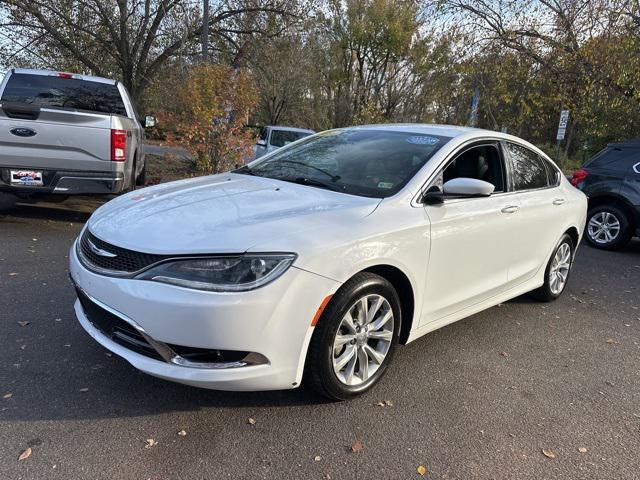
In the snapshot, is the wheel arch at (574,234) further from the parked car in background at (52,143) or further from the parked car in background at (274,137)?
the parked car in background at (274,137)

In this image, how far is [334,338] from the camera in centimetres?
280

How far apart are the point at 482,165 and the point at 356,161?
3.56 feet

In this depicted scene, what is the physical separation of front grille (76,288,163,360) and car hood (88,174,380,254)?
38 centimetres

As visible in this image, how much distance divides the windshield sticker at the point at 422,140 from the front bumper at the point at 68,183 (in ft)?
13.3

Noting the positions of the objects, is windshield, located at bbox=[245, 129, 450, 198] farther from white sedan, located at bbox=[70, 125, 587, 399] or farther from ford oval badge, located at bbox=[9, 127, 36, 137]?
ford oval badge, located at bbox=[9, 127, 36, 137]

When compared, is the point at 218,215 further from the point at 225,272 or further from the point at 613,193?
the point at 613,193

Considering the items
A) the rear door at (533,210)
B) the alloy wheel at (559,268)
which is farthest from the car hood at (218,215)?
the alloy wheel at (559,268)

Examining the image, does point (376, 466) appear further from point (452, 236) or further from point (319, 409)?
point (452, 236)

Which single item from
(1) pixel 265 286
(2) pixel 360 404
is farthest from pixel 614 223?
(1) pixel 265 286

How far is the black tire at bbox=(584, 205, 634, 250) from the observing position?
8.38 metres

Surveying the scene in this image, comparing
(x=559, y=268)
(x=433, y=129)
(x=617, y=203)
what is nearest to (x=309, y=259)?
(x=433, y=129)

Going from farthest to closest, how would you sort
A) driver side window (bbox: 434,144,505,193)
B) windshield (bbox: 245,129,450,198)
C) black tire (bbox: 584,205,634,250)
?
black tire (bbox: 584,205,634,250), driver side window (bbox: 434,144,505,193), windshield (bbox: 245,129,450,198)

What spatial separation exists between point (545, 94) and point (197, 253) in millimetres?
16022

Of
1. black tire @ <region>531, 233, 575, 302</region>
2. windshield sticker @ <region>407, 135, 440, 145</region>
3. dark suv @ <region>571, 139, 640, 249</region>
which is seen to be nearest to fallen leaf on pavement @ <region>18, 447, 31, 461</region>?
windshield sticker @ <region>407, 135, 440, 145</region>
